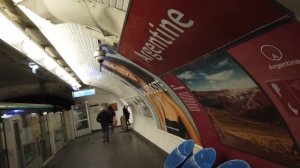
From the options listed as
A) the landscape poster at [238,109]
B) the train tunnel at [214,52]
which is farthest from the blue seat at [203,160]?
the landscape poster at [238,109]

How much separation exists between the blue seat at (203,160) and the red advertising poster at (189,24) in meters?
1.48

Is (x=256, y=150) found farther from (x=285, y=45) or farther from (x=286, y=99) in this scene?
(x=285, y=45)

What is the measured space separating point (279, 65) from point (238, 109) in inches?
49.5

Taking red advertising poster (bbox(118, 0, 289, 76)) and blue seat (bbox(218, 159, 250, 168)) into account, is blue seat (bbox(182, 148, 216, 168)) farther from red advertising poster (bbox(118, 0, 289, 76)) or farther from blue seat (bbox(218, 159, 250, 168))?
red advertising poster (bbox(118, 0, 289, 76))

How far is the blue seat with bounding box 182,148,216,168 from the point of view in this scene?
4484 mm

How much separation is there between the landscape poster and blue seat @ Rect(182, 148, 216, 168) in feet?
1.10

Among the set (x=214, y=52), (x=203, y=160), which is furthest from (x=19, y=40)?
(x=214, y=52)

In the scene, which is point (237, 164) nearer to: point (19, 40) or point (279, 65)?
point (279, 65)

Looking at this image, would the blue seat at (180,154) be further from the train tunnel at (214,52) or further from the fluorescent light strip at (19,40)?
the fluorescent light strip at (19,40)

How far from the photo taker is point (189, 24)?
2.58 m

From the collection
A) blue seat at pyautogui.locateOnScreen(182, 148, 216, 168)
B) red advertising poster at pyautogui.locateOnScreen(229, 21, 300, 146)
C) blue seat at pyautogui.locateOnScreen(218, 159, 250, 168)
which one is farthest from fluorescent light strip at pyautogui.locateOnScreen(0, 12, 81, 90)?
blue seat at pyautogui.locateOnScreen(218, 159, 250, 168)

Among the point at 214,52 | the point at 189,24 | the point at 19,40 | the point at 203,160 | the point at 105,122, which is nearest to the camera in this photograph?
the point at 189,24

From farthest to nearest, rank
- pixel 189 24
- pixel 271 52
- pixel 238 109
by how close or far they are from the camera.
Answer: pixel 238 109 → pixel 189 24 → pixel 271 52

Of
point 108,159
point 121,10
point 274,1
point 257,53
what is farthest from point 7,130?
point 274,1
